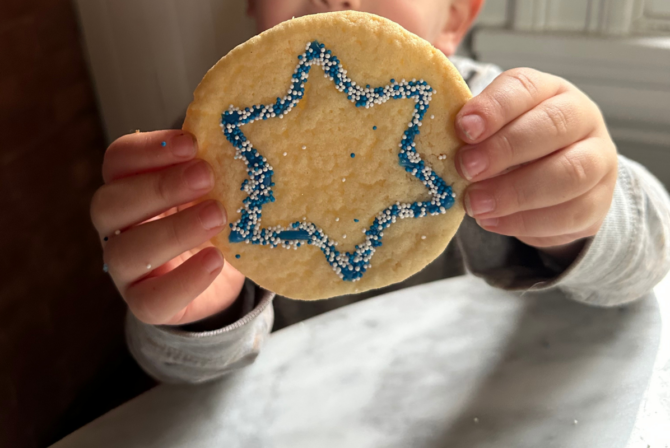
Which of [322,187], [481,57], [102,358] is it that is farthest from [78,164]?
[481,57]

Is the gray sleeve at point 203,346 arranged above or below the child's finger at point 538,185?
below

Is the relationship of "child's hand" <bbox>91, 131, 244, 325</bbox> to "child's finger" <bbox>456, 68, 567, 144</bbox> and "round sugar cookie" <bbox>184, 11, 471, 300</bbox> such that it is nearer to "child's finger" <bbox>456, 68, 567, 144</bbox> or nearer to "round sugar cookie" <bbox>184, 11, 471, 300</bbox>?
"round sugar cookie" <bbox>184, 11, 471, 300</bbox>

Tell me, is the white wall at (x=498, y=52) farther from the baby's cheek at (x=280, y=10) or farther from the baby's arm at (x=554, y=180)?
the baby's arm at (x=554, y=180)

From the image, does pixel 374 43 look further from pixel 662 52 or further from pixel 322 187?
pixel 662 52

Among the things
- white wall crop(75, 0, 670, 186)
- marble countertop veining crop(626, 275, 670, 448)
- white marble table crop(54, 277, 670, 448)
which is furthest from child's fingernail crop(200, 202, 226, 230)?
Result: white wall crop(75, 0, 670, 186)

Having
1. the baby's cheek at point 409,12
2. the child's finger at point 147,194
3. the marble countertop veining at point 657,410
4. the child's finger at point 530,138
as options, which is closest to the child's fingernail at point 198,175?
the child's finger at point 147,194

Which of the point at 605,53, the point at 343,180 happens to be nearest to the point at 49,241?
the point at 343,180
